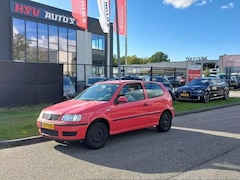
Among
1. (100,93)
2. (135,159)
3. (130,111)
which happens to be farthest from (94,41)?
(135,159)

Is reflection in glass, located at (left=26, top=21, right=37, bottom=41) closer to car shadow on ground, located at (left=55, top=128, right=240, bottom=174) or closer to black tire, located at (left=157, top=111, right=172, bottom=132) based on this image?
black tire, located at (left=157, top=111, right=172, bottom=132)

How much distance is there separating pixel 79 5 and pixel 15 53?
7.89m

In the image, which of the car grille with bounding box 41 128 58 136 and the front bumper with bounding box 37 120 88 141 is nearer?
the front bumper with bounding box 37 120 88 141

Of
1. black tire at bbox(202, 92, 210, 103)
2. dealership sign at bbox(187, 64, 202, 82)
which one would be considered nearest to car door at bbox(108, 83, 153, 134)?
black tire at bbox(202, 92, 210, 103)

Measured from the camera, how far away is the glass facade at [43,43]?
25422 millimetres

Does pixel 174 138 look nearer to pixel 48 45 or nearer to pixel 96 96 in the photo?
pixel 96 96

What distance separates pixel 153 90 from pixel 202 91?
943 centimetres

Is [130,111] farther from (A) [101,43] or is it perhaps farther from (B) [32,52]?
(A) [101,43]

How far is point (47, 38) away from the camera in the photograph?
27750 mm

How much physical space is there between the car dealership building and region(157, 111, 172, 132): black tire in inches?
520

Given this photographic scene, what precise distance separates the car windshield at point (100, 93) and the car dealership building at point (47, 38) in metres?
13.5

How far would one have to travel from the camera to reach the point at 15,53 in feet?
82.9

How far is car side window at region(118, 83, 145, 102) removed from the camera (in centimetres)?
748

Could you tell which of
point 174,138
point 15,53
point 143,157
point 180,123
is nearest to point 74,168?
point 143,157
